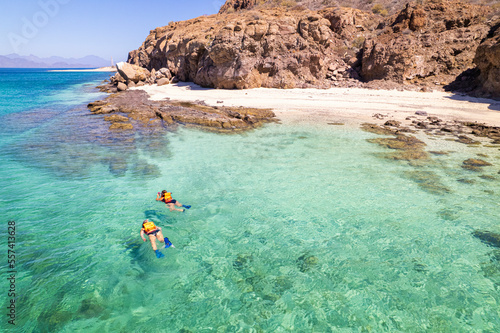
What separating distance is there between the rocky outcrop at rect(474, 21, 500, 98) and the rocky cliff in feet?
0.27

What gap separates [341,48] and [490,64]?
13.1 m

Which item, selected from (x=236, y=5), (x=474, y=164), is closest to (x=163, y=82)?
(x=474, y=164)

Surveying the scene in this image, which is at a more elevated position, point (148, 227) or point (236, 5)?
point (236, 5)

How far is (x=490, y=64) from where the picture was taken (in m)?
16.1

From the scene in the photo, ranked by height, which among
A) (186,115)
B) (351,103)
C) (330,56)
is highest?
(330,56)

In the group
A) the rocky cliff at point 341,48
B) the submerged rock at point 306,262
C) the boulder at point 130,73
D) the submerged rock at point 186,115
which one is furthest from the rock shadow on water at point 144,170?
the boulder at point 130,73

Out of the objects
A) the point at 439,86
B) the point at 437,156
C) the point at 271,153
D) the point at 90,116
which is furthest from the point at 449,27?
the point at 90,116

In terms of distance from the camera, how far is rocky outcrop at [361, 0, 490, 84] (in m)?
20.2

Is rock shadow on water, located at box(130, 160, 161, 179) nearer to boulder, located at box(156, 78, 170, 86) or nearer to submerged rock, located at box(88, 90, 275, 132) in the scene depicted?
submerged rock, located at box(88, 90, 275, 132)

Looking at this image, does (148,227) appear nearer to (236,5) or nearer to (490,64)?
(490,64)

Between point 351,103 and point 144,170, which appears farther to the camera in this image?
point 351,103

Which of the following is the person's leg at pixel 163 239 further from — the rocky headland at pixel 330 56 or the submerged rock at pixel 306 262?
the rocky headland at pixel 330 56

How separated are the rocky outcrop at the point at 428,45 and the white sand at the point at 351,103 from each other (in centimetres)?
284

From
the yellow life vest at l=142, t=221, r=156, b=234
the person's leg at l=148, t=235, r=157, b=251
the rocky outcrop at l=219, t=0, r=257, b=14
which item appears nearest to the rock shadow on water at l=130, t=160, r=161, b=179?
the yellow life vest at l=142, t=221, r=156, b=234
